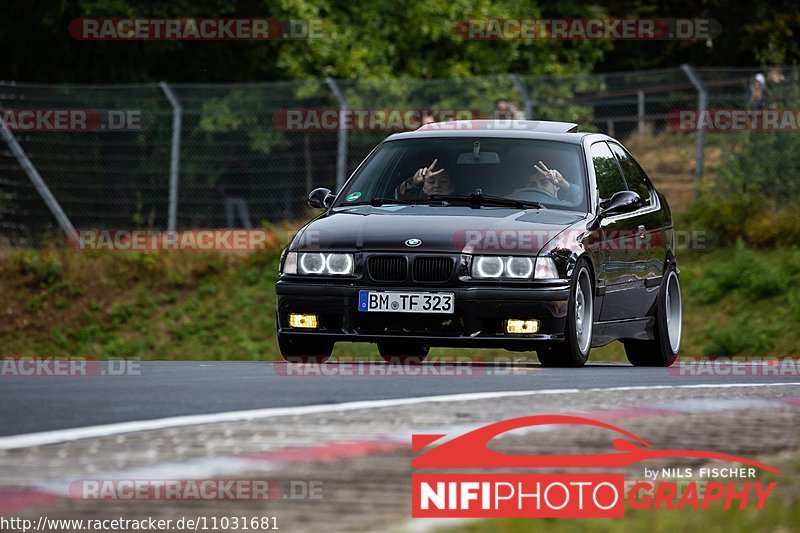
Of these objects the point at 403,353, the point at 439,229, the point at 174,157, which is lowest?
the point at 403,353

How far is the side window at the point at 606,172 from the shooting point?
1177cm

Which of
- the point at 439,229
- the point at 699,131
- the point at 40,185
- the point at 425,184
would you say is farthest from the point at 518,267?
the point at 40,185

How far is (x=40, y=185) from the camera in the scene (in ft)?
73.4

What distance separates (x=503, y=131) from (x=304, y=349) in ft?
7.26

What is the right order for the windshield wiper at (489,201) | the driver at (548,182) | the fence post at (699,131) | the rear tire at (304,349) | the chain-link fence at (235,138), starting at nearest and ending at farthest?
1. the rear tire at (304,349)
2. the windshield wiper at (489,201)
3. the driver at (548,182)
4. the fence post at (699,131)
5. the chain-link fence at (235,138)

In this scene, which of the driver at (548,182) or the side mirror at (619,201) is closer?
the side mirror at (619,201)

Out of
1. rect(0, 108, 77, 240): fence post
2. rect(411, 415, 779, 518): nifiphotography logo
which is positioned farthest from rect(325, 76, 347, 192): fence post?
rect(411, 415, 779, 518): nifiphotography logo

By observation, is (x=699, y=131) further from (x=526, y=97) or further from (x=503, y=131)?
(x=503, y=131)

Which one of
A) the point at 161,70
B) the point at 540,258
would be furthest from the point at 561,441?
the point at 161,70

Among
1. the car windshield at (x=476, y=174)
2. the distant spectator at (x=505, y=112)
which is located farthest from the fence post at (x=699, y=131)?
the car windshield at (x=476, y=174)

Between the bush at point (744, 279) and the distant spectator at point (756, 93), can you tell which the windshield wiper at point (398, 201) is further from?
the distant spectator at point (756, 93)

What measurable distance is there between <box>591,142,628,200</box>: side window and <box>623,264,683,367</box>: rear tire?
0.95 m

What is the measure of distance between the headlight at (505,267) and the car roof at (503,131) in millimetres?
1707

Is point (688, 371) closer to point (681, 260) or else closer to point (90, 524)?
point (90, 524)
